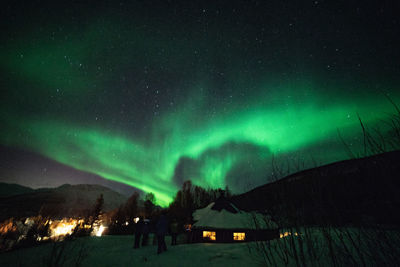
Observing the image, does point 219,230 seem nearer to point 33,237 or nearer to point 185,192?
point 33,237

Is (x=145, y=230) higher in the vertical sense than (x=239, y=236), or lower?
higher

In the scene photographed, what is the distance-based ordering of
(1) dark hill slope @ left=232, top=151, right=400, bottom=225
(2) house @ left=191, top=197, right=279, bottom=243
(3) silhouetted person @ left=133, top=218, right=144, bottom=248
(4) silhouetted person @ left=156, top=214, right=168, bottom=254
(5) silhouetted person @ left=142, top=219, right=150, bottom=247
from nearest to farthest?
1. (1) dark hill slope @ left=232, top=151, right=400, bottom=225
2. (4) silhouetted person @ left=156, top=214, right=168, bottom=254
3. (3) silhouetted person @ left=133, top=218, right=144, bottom=248
4. (5) silhouetted person @ left=142, top=219, right=150, bottom=247
5. (2) house @ left=191, top=197, right=279, bottom=243

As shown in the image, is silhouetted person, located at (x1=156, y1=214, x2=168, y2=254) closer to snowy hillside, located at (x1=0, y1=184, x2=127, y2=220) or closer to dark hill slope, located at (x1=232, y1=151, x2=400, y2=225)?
dark hill slope, located at (x1=232, y1=151, x2=400, y2=225)

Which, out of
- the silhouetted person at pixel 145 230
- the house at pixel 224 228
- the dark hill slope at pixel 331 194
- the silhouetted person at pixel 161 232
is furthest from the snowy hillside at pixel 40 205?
the dark hill slope at pixel 331 194

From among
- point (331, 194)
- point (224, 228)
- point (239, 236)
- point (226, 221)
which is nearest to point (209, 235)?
point (224, 228)

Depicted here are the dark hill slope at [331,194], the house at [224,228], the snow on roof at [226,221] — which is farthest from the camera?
the snow on roof at [226,221]

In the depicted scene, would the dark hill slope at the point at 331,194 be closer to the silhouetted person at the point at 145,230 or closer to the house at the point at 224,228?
the silhouetted person at the point at 145,230

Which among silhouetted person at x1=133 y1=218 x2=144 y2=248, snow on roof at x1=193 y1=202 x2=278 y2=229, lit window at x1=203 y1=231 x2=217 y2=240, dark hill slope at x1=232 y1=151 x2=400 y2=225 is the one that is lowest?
lit window at x1=203 y1=231 x2=217 y2=240

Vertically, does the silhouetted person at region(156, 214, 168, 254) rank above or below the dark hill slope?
below

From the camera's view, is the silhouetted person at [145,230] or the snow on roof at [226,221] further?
the snow on roof at [226,221]

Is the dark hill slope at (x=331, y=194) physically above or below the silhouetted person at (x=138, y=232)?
above

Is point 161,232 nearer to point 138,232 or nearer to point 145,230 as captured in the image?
point 138,232

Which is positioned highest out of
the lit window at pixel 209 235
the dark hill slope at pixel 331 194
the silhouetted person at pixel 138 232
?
the dark hill slope at pixel 331 194

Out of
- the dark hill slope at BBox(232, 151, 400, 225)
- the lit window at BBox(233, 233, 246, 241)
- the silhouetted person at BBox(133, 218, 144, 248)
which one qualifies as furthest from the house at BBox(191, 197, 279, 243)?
the dark hill slope at BBox(232, 151, 400, 225)
